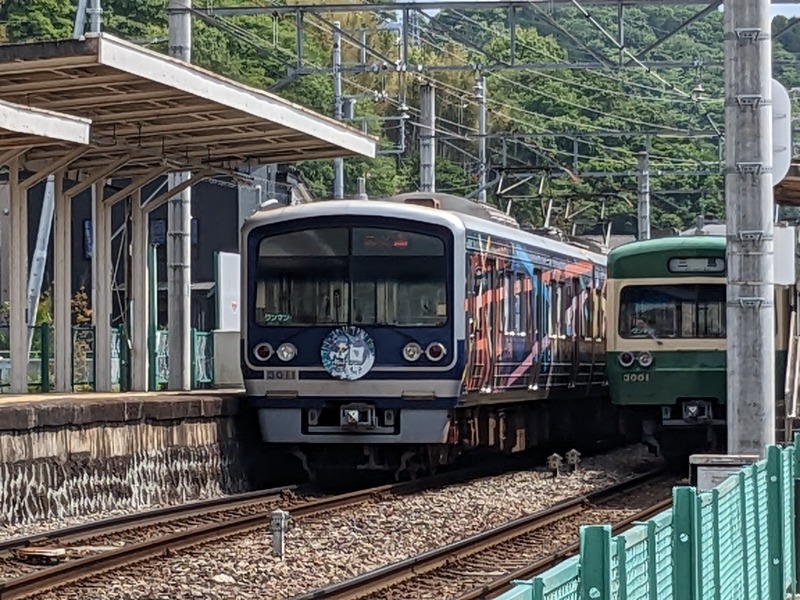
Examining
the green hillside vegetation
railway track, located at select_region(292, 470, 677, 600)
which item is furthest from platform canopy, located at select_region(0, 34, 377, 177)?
the green hillside vegetation

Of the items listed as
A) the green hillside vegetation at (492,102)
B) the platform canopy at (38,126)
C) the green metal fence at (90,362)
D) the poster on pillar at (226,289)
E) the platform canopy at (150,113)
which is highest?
the green hillside vegetation at (492,102)

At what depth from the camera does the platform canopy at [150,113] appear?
14320 mm

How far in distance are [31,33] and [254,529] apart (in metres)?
42.8

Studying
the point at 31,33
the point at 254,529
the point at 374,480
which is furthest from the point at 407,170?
the point at 254,529

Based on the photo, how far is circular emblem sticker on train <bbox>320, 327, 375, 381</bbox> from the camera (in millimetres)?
17578

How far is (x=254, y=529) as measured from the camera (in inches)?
537

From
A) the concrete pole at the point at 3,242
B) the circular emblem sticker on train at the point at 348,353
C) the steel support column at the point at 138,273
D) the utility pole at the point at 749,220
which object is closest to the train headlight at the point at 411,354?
the circular emblem sticker on train at the point at 348,353

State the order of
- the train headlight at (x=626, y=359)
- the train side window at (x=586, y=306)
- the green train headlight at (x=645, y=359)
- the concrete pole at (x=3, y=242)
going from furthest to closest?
the concrete pole at (x=3, y=242) → the train side window at (x=586, y=306) → the train headlight at (x=626, y=359) → the green train headlight at (x=645, y=359)

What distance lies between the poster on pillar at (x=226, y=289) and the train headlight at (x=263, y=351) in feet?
25.7

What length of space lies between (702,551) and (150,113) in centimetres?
1057

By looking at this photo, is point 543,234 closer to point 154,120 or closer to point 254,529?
point 154,120

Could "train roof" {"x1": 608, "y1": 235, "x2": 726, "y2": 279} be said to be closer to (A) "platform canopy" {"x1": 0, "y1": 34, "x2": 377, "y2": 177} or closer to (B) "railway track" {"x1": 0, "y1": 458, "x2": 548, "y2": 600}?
(A) "platform canopy" {"x1": 0, "y1": 34, "x2": 377, "y2": 177}

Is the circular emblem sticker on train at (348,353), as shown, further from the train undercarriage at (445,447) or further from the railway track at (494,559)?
the railway track at (494,559)

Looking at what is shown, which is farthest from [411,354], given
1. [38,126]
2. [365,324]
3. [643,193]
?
[643,193]
